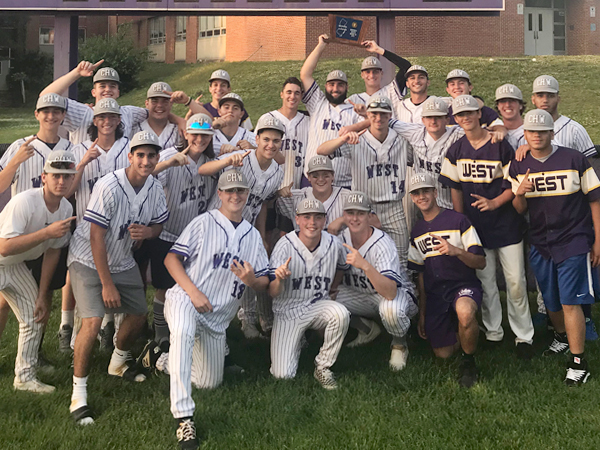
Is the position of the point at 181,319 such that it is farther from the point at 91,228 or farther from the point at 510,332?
the point at 510,332

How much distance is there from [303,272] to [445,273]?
1.39 meters

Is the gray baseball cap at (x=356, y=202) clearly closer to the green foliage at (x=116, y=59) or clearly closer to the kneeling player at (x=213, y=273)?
the kneeling player at (x=213, y=273)

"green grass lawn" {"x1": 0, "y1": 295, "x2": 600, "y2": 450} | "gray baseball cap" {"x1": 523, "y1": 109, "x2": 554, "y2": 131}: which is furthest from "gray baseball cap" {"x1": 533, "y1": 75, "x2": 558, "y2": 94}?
"green grass lawn" {"x1": 0, "y1": 295, "x2": 600, "y2": 450}

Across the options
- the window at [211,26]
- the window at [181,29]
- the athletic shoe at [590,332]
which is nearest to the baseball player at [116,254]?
the athletic shoe at [590,332]

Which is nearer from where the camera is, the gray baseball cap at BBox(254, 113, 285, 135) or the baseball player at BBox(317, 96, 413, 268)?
the gray baseball cap at BBox(254, 113, 285, 135)

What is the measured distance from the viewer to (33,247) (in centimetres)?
501

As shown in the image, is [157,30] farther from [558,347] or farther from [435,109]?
[558,347]

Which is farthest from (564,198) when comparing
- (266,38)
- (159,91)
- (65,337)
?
(266,38)

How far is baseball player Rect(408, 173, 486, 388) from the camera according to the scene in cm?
557

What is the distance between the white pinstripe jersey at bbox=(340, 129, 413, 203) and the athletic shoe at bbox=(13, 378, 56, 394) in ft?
12.3

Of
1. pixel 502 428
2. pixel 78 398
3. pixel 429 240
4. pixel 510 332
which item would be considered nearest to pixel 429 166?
pixel 429 240

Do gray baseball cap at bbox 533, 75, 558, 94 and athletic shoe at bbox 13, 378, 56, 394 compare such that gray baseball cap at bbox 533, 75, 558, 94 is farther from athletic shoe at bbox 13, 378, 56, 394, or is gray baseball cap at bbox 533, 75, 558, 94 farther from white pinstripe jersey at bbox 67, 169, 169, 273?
athletic shoe at bbox 13, 378, 56, 394

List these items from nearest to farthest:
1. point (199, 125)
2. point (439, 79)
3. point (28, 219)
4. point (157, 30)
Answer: point (28, 219) → point (199, 125) → point (439, 79) → point (157, 30)

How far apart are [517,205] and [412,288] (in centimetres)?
135
